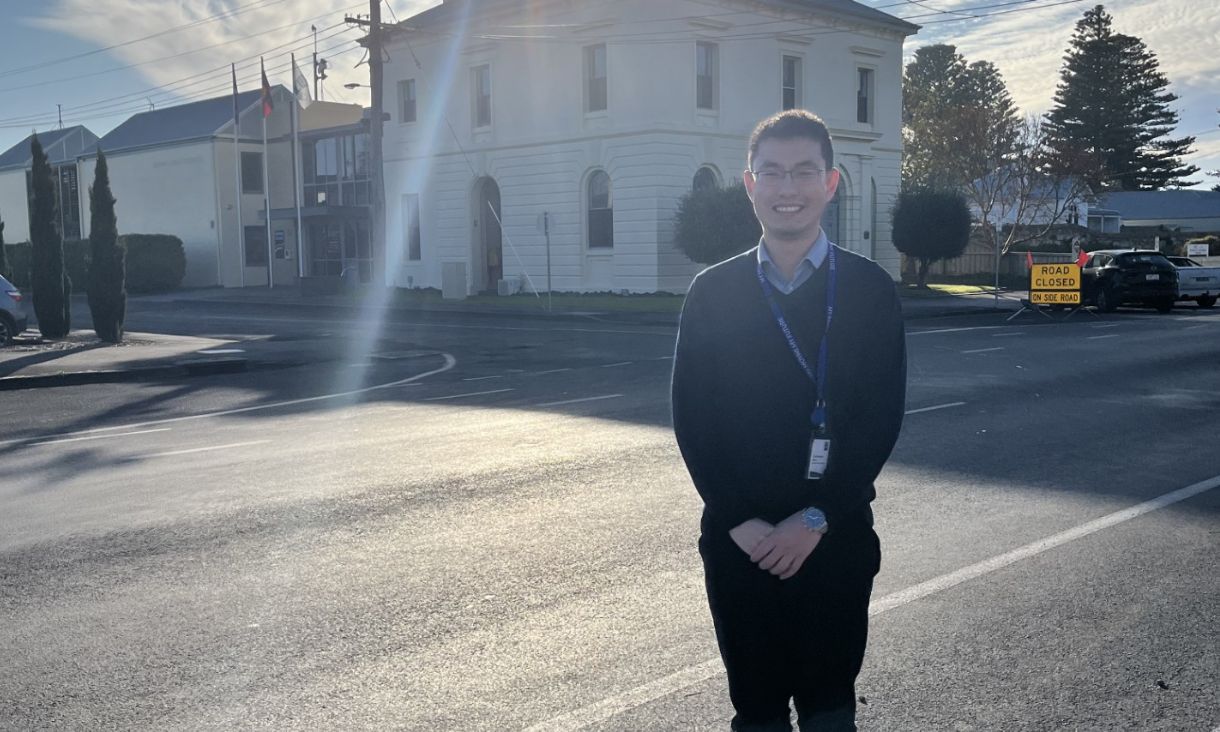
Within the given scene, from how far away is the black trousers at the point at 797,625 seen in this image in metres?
2.91

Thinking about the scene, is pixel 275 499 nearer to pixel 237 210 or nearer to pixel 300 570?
pixel 300 570

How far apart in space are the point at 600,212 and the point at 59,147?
39.5m

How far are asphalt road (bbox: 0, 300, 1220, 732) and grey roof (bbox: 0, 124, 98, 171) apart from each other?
185 ft

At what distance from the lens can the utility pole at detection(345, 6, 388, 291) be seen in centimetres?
3106

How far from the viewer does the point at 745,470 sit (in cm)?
291

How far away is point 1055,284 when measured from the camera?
96.7 ft

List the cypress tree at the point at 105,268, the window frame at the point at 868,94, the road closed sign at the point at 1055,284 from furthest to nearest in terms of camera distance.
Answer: the window frame at the point at 868,94
the road closed sign at the point at 1055,284
the cypress tree at the point at 105,268

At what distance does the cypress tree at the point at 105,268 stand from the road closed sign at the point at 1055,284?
69.7 ft

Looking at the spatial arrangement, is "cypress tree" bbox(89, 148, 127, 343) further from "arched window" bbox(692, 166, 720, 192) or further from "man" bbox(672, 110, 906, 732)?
"man" bbox(672, 110, 906, 732)

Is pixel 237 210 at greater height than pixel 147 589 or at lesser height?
greater

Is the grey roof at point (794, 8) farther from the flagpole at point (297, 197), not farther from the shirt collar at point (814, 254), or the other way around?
the shirt collar at point (814, 254)

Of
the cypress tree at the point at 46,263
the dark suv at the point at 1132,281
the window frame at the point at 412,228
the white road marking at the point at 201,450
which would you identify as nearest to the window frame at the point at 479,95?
the window frame at the point at 412,228

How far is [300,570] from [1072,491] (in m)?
5.17

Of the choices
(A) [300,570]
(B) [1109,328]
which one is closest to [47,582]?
(A) [300,570]
